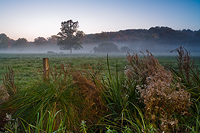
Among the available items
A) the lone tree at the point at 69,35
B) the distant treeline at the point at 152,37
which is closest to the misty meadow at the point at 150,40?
the distant treeline at the point at 152,37

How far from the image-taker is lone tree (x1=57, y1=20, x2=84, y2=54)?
86.2m

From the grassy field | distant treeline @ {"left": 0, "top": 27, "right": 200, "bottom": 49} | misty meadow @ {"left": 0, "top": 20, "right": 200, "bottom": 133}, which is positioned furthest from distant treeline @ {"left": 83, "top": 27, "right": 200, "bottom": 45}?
misty meadow @ {"left": 0, "top": 20, "right": 200, "bottom": 133}

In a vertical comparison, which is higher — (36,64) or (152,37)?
(152,37)

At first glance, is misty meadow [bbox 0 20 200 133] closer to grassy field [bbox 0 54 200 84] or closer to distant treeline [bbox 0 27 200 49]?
grassy field [bbox 0 54 200 84]

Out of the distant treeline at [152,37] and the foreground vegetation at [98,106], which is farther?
the distant treeline at [152,37]

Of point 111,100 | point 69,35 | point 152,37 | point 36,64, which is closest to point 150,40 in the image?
point 152,37

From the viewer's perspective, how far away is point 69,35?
8794cm

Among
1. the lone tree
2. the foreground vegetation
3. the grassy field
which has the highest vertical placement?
the lone tree

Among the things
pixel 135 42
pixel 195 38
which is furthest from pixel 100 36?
pixel 195 38

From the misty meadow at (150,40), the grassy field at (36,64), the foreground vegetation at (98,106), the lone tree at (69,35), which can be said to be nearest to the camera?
the foreground vegetation at (98,106)

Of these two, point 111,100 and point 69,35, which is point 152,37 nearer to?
point 69,35

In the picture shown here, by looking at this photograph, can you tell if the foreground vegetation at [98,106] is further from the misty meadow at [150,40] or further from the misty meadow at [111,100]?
the misty meadow at [150,40]

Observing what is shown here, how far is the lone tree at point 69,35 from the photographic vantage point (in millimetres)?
86188

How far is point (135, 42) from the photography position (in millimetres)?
145875
